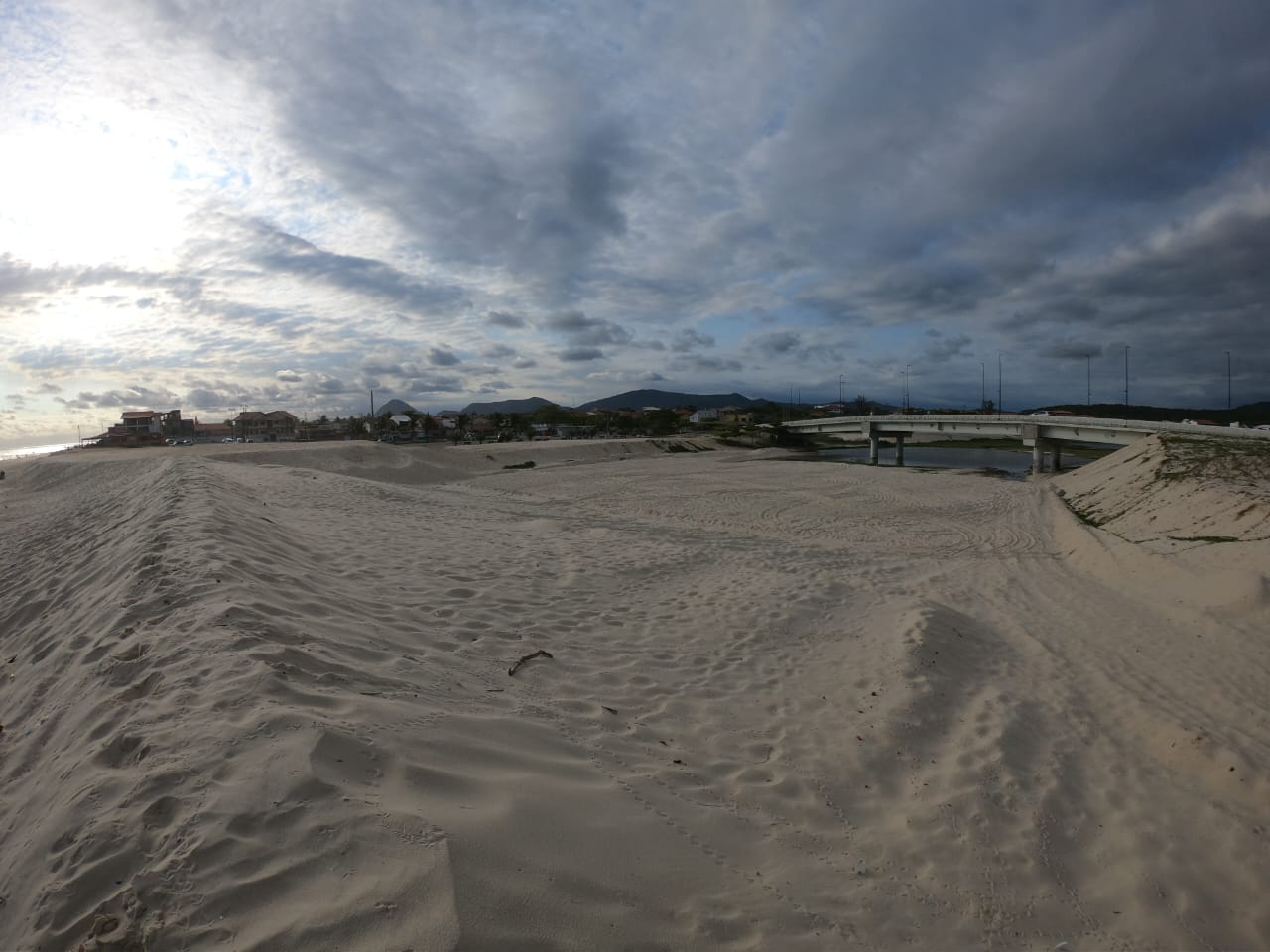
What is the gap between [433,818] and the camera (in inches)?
118

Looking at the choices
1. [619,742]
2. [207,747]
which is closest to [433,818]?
[207,747]

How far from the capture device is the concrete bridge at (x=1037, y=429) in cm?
3466

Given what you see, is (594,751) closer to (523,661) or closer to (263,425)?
(523,661)

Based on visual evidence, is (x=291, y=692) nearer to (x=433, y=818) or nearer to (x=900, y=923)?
(x=433, y=818)

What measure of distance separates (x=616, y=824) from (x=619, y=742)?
124 cm

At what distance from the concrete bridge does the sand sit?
97.4ft

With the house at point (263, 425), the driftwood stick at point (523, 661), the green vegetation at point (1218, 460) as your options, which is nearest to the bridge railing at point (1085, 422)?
the green vegetation at point (1218, 460)

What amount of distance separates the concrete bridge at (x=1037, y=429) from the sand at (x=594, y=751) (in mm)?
29687

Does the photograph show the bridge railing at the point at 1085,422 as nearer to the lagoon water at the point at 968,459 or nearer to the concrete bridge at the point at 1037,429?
the concrete bridge at the point at 1037,429

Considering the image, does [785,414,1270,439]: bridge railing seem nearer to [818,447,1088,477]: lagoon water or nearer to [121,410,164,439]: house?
[818,447,1088,477]: lagoon water

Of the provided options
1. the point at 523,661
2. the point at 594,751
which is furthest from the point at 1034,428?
the point at 594,751

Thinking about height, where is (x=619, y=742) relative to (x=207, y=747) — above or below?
below

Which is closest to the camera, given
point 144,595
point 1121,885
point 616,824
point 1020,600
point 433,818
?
point 433,818

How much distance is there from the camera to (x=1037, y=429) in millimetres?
42875
